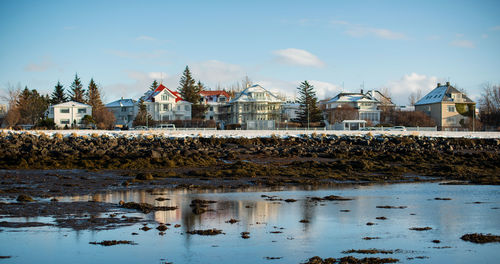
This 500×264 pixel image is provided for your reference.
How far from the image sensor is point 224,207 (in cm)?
1519

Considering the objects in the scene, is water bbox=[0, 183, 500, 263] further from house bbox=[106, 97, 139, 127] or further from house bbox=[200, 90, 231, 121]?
house bbox=[106, 97, 139, 127]

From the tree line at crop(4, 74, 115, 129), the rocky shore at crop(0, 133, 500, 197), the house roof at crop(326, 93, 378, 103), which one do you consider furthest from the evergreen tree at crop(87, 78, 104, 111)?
the rocky shore at crop(0, 133, 500, 197)

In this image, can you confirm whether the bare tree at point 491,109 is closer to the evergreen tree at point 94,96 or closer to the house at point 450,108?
the house at point 450,108

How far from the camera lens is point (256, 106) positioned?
91.1 meters

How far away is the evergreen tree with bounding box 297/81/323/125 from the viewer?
86062mm

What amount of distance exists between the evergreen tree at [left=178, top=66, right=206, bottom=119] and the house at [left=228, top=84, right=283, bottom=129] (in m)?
8.93

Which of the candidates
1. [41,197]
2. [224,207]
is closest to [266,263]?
[224,207]

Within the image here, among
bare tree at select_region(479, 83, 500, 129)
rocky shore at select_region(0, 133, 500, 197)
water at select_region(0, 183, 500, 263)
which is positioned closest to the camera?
water at select_region(0, 183, 500, 263)

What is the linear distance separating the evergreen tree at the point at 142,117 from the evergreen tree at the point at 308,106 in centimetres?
2355

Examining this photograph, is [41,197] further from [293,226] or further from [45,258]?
[293,226]

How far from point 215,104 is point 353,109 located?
27827 millimetres

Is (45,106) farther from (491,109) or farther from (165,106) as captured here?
(491,109)

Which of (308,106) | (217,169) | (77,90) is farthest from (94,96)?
(217,169)

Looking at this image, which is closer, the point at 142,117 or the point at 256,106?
the point at 142,117
